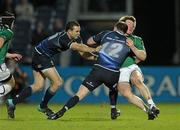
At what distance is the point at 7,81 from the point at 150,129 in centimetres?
355

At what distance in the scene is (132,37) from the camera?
1589 cm

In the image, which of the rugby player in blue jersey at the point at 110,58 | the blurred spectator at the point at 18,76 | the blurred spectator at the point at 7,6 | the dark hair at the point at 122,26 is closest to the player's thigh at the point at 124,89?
the rugby player in blue jersey at the point at 110,58

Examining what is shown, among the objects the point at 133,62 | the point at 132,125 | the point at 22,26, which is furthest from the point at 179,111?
the point at 22,26

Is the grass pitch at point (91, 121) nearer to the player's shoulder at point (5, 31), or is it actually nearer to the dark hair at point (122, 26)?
the player's shoulder at point (5, 31)

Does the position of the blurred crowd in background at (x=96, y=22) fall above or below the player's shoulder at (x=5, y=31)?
below

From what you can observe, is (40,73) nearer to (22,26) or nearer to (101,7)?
(22,26)

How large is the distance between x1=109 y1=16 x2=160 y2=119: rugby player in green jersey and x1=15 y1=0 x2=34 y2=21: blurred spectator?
11179 millimetres

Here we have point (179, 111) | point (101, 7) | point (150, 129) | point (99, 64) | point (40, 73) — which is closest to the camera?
point (150, 129)

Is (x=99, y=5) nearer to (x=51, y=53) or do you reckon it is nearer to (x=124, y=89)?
(x=51, y=53)

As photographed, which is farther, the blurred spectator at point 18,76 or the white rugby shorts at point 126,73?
the blurred spectator at point 18,76

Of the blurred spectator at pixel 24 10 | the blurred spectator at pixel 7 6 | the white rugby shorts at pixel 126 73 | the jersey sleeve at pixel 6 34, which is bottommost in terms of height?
the blurred spectator at pixel 24 10

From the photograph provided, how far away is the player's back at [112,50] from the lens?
15.2 metres

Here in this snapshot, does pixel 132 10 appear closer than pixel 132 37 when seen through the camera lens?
No

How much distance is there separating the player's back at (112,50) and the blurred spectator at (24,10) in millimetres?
11705
